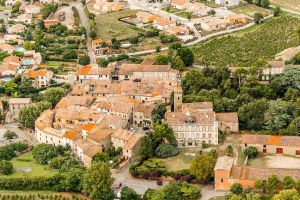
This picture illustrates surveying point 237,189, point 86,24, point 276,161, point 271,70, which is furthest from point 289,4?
point 237,189

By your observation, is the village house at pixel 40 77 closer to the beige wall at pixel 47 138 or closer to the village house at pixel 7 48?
the village house at pixel 7 48

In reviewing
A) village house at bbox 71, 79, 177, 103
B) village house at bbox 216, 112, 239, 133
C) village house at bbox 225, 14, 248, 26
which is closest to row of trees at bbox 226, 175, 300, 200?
village house at bbox 216, 112, 239, 133

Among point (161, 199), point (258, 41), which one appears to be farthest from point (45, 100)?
point (258, 41)

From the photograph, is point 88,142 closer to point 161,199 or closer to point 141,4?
point 161,199

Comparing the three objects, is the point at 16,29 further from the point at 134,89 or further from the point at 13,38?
the point at 134,89

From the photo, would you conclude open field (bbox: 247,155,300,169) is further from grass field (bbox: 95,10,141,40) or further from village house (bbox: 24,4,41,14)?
village house (bbox: 24,4,41,14)

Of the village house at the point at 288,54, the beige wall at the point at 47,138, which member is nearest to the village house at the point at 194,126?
the beige wall at the point at 47,138
